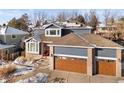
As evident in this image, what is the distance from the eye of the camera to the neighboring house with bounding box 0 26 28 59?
344 centimetres

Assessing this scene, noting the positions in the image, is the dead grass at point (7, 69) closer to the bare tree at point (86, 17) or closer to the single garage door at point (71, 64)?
the single garage door at point (71, 64)

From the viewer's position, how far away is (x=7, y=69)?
3.52 m

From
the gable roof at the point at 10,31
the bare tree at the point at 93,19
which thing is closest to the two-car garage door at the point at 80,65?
the bare tree at the point at 93,19

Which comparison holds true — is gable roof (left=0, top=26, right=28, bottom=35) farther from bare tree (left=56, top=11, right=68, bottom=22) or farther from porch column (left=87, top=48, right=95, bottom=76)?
porch column (left=87, top=48, right=95, bottom=76)

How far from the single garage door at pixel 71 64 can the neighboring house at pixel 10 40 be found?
1.58 ft

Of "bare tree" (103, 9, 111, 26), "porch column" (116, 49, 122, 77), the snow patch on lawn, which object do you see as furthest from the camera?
the snow patch on lawn

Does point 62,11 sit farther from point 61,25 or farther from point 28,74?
point 28,74

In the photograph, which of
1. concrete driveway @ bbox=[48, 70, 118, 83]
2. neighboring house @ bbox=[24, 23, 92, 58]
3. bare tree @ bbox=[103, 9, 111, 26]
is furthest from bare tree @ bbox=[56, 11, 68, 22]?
concrete driveway @ bbox=[48, 70, 118, 83]

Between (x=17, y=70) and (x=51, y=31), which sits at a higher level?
(x=51, y=31)

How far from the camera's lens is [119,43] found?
A: 3326mm

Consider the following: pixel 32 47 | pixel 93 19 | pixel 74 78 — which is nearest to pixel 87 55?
pixel 74 78

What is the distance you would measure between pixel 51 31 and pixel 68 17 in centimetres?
25

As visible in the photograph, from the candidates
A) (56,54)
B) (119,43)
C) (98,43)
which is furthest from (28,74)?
(119,43)

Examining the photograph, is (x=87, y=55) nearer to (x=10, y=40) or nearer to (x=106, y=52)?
Result: (x=106, y=52)
